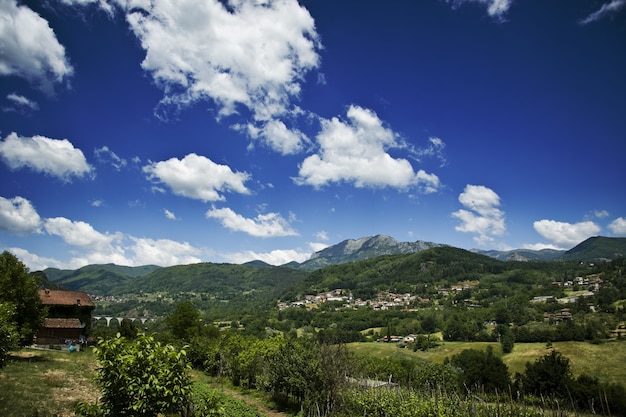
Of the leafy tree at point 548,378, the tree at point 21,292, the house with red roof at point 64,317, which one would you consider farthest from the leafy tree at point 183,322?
the leafy tree at point 548,378

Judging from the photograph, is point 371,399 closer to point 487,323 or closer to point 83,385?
point 83,385

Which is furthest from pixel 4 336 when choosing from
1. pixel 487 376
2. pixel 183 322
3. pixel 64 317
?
pixel 487 376

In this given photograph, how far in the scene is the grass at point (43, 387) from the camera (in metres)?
16.3

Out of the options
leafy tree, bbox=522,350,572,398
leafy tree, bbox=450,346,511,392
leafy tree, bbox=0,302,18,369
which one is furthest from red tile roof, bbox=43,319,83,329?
leafy tree, bbox=522,350,572,398

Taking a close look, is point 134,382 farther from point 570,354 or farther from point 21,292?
point 570,354

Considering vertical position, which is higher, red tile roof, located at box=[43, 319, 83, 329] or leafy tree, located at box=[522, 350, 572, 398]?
red tile roof, located at box=[43, 319, 83, 329]

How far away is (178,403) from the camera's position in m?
6.68

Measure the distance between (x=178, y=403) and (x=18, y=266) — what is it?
34.5m

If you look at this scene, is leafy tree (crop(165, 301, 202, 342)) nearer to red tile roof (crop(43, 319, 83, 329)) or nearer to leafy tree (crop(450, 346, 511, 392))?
red tile roof (crop(43, 319, 83, 329))

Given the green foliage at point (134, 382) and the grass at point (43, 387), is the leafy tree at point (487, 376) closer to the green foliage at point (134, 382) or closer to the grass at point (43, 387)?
the grass at point (43, 387)

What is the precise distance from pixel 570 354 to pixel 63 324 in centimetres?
11578

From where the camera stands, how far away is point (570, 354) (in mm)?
95375

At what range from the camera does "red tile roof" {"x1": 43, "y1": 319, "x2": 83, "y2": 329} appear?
48750 mm

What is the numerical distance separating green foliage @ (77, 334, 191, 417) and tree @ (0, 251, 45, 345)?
101ft
